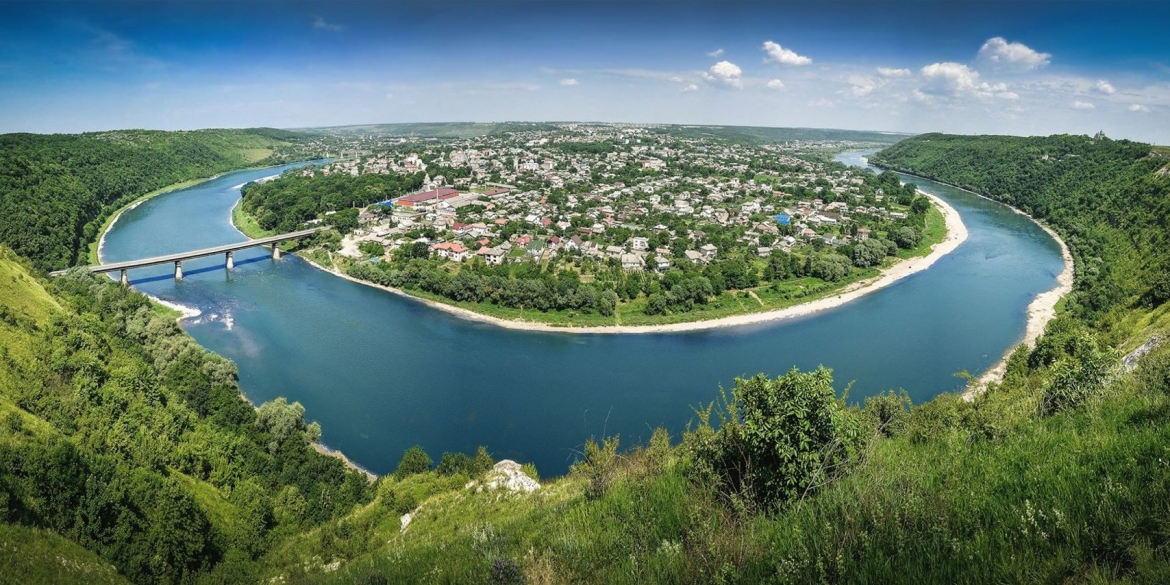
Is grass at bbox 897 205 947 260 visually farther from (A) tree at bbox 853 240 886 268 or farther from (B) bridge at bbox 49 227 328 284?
(B) bridge at bbox 49 227 328 284

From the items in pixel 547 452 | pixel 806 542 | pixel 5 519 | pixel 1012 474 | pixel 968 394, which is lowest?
pixel 547 452

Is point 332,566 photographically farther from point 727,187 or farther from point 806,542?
point 727,187

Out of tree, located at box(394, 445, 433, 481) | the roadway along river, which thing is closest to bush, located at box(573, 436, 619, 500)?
tree, located at box(394, 445, 433, 481)

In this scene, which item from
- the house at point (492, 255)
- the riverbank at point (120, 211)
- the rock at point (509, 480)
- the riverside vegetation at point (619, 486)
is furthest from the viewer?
the riverbank at point (120, 211)

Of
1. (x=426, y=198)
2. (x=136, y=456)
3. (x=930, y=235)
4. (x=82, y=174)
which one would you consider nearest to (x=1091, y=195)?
(x=930, y=235)

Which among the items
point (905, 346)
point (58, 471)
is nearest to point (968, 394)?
point (905, 346)

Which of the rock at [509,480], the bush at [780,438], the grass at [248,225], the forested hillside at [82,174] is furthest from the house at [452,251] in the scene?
the bush at [780,438]

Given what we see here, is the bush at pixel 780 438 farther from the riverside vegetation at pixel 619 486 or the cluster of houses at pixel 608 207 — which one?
the cluster of houses at pixel 608 207
